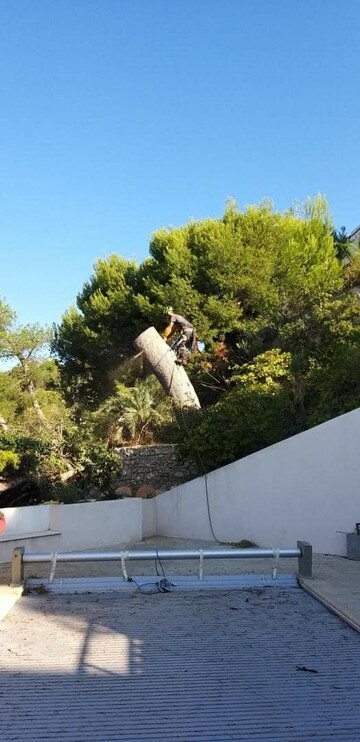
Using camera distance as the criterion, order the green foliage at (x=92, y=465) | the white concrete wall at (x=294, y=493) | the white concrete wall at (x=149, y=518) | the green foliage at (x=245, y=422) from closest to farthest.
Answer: the white concrete wall at (x=294, y=493)
the green foliage at (x=245, y=422)
the green foliage at (x=92, y=465)
the white concrete wall at (x=149, y=518)

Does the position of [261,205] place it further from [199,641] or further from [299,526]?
[199,641]

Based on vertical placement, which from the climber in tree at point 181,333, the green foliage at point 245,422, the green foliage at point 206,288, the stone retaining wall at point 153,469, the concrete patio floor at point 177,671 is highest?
the green foliage at point 206,288

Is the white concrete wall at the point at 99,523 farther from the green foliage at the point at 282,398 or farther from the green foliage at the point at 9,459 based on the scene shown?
the green foliage at the point at 282,398

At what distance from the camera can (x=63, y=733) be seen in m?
2.68

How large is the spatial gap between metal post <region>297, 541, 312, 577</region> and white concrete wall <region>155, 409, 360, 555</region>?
6.22ft

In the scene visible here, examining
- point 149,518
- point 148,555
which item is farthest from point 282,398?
point 148,555

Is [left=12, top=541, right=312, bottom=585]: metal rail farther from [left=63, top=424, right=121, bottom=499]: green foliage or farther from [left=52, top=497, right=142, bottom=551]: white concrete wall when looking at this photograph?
[left=63, top=424, right=121, bottom=499]: green foliage

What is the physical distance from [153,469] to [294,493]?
17.4 ft

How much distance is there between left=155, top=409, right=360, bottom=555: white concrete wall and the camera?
7781 millimetres

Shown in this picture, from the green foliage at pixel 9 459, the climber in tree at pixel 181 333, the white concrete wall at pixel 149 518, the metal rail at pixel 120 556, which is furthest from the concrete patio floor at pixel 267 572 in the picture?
the climber in tree at pixel 181 333

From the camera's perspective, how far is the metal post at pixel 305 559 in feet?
19.1

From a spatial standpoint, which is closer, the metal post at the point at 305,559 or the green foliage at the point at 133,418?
the metal post at the point at 305,559

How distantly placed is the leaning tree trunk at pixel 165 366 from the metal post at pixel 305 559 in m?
8.52

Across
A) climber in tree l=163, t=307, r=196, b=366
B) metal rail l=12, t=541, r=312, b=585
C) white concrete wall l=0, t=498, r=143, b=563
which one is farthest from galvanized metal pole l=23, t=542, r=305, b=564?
climber in tree l=163, t=307, r=196, b=366
